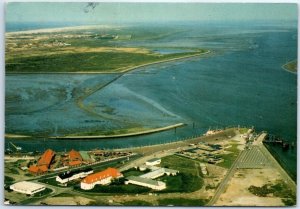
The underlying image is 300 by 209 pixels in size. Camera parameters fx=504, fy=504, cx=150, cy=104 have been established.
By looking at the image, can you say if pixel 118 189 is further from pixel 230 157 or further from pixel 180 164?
pixel 230 157

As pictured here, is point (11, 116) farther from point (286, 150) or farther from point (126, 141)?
point (286, 150)

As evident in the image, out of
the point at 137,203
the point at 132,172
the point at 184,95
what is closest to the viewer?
the point at 137,203

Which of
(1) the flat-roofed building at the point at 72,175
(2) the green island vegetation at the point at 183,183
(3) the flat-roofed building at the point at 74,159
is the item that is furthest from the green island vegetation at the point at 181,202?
(3) the flat-roofed building at the point at 74,159

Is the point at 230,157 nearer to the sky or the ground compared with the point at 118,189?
nearer to the sky

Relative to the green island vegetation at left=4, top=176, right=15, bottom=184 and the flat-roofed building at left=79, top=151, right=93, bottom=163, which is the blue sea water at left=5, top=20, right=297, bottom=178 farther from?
the green island vegetation at left=4, top=176, right=15, bottom=184

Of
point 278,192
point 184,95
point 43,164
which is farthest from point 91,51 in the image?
point 278,192

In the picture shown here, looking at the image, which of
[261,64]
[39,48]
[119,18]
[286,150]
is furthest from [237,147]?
[39,48]
